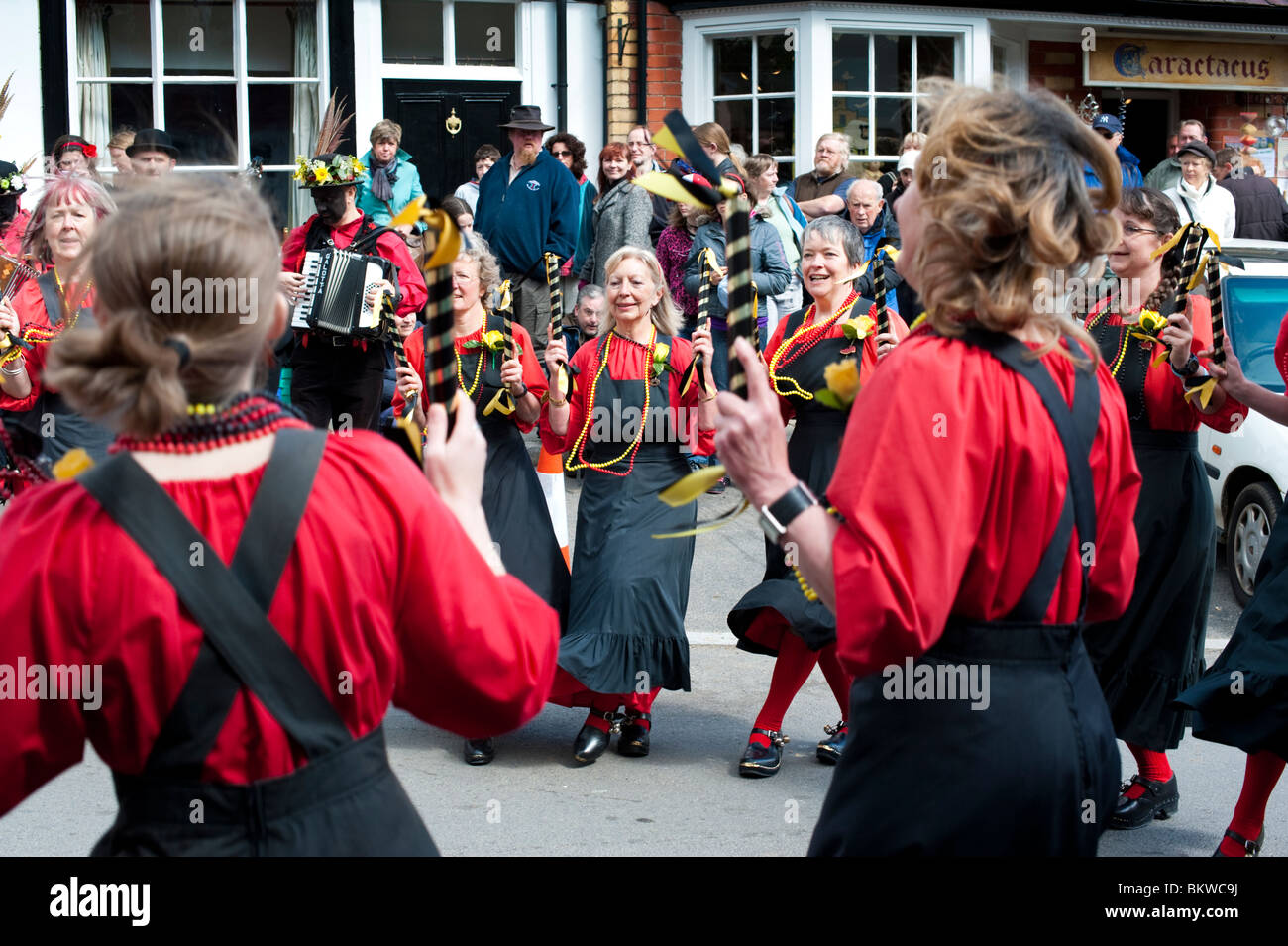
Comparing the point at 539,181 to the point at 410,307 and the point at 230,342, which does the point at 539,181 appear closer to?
the point at 410,307

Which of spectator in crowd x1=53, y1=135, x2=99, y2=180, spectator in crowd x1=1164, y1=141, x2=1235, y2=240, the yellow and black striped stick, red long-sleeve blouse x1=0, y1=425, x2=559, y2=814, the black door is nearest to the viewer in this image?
red long-sleeve blouse x1=0, y1=425, x2=559, y2=814

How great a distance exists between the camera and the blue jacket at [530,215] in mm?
11086

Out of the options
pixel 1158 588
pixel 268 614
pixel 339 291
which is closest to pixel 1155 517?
pixel 1158 588

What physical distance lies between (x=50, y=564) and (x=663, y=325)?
4.61 metres

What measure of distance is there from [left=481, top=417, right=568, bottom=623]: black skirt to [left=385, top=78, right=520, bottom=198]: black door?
714 centimetres

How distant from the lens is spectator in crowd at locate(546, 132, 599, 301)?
1134 cm

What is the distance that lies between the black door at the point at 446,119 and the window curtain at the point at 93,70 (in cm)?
234

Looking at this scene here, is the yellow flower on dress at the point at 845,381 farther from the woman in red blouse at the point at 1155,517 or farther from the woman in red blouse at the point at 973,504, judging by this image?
the woman in red blouse at the point at 1155,517

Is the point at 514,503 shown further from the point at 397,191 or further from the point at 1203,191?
the point at 1203,191

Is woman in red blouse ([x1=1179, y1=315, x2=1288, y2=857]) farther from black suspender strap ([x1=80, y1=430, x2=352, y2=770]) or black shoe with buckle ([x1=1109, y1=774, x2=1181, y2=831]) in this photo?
black suspender strap ([x1=80, y1=430, x2=352, y2=770])

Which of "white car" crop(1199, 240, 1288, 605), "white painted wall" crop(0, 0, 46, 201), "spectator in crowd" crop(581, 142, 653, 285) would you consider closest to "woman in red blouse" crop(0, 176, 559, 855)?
"white car" crop(1199, 240, 1288, 605)

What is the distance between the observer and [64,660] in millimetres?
1920

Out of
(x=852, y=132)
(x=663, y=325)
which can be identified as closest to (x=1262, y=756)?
A: (x=663, y=325)

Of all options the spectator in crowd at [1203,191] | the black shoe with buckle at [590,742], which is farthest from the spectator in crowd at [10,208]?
the spectator in crowd at [1203,191]
